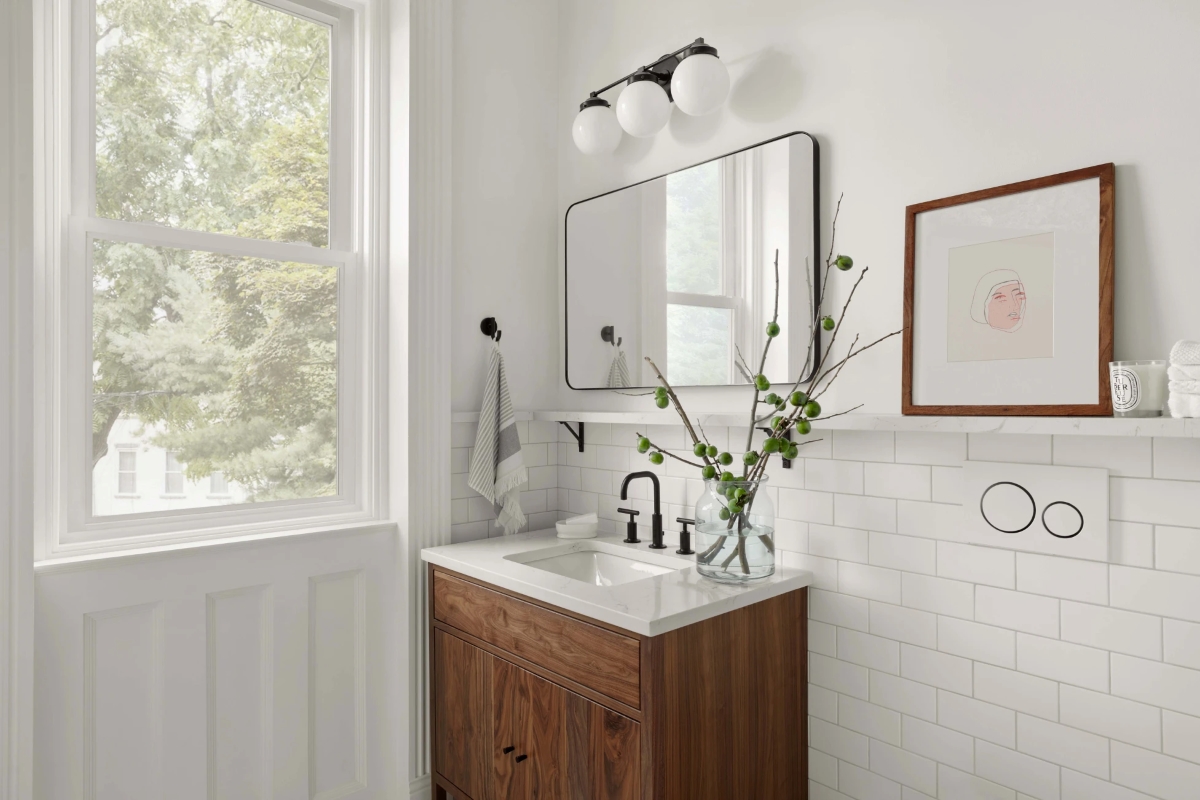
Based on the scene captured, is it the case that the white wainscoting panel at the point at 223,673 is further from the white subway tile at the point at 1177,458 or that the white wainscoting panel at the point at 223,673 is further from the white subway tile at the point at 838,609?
the white subway tile at the point at 1177,458

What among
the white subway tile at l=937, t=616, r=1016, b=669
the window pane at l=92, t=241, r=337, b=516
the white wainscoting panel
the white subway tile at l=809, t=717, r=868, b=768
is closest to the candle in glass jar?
the white subway tile at l=937, t=616, r=1016, b=669

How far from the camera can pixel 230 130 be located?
1.99 m

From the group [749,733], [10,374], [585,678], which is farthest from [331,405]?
[749,733]

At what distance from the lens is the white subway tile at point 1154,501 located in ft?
3.94

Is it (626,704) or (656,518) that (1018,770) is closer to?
(626,704)

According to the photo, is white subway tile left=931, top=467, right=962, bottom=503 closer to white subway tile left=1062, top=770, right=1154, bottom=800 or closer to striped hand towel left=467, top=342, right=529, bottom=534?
white subway tile left=1062, top=770, right=1154, bottom=800

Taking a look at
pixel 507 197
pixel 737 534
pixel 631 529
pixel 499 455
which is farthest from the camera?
pixel 507 197

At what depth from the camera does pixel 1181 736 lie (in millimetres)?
1217

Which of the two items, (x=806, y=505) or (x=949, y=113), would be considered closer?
(x=949, y=113)

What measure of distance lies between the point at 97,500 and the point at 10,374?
0.40 m


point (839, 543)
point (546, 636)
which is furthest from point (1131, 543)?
point (546, 636)

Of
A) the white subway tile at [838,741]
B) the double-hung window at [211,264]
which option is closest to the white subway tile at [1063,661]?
the white subway tile at [838,741]

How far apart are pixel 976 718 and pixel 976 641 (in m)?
0.16

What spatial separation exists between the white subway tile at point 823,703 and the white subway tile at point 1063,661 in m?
0.45
